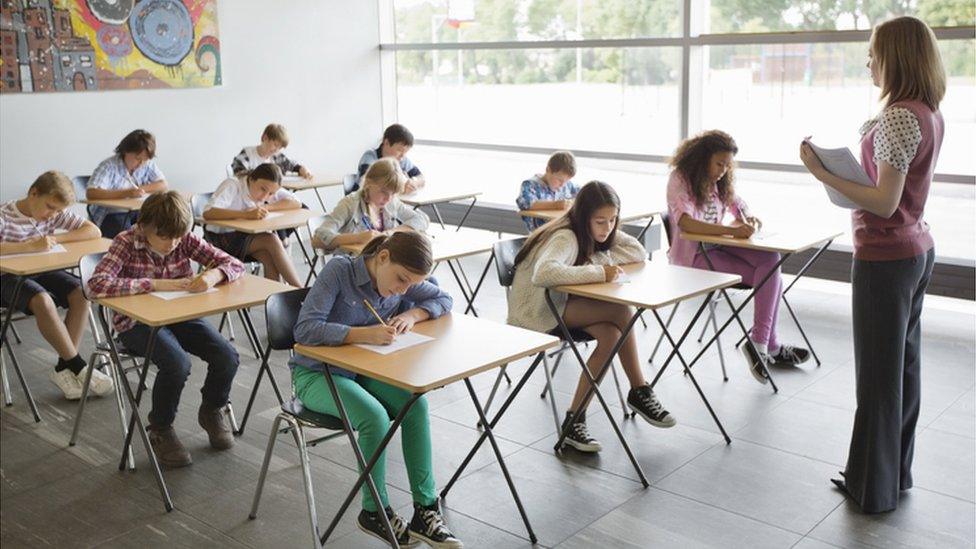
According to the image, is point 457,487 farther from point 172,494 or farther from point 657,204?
point 657,204

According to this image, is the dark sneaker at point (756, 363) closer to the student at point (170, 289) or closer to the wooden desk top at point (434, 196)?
the wooden desk top at point (434, 196)

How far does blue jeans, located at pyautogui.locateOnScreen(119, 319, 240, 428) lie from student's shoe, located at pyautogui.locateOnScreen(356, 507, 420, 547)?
3.11 feet

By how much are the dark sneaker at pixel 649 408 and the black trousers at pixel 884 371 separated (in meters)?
0.69

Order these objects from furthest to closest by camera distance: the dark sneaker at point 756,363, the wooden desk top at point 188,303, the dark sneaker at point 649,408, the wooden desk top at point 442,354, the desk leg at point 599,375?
1. the dark sneaker at point 756,363
2. the dark sneaker at point 649,408
3. the desk leg at point 599,375
4. the wooden desk top at point 188,303
5. the wooden desk top at point 442,354

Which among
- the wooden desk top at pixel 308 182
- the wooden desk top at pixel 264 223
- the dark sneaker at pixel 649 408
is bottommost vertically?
the dark sneaker at pixel 649 408

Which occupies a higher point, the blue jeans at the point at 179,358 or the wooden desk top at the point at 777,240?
the wooden desk top at the point at 777,240

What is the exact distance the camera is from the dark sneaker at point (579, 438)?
11.6 ft

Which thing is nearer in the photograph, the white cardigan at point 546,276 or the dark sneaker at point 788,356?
the white cardigan at point 546,276

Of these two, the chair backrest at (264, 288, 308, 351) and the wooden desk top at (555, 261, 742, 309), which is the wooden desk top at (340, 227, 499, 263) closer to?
the wooden desk top at (555, 261, 742, 309)

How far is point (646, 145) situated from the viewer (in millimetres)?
6895

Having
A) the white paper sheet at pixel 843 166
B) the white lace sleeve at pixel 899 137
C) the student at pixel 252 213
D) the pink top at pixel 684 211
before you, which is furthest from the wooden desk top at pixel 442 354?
the student at pixel 252 213

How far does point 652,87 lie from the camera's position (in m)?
6.84

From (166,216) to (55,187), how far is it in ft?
3.47

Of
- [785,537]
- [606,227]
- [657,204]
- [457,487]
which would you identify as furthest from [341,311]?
[657,204]
